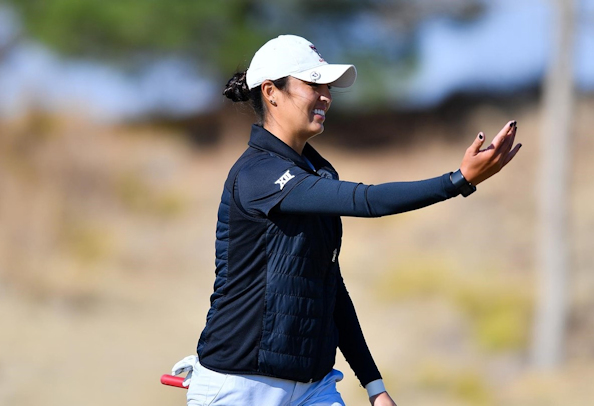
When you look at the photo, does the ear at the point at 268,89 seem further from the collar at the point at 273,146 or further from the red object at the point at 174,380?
the red object at the point at 174,380

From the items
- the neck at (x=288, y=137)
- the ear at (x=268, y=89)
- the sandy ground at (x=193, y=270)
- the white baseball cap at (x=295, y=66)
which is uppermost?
the sandy ground at (x=193, y=270)

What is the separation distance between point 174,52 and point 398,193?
10.1 meters

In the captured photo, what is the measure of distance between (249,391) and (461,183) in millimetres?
746

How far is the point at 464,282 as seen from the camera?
34.0ft

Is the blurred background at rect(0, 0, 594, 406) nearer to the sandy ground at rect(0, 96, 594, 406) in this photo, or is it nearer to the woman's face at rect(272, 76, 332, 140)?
the sandy ground at rect(0, 96, 594, 406)

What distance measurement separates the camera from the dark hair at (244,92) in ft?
7.68

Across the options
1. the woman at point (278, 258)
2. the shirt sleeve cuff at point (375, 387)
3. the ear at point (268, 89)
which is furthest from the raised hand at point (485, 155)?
the shirt sleeve cuff at point (375, 387)

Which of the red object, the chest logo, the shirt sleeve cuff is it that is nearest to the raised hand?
the chest logo

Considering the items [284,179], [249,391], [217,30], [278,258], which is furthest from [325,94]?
[217,30]

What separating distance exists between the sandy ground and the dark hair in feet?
20.6

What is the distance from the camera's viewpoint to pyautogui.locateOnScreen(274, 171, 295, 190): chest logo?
203 cm

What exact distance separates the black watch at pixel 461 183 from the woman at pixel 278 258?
0.80ft

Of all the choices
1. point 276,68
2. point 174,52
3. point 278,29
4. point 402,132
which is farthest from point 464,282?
point 276,68

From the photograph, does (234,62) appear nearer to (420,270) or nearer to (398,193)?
(420,270)
